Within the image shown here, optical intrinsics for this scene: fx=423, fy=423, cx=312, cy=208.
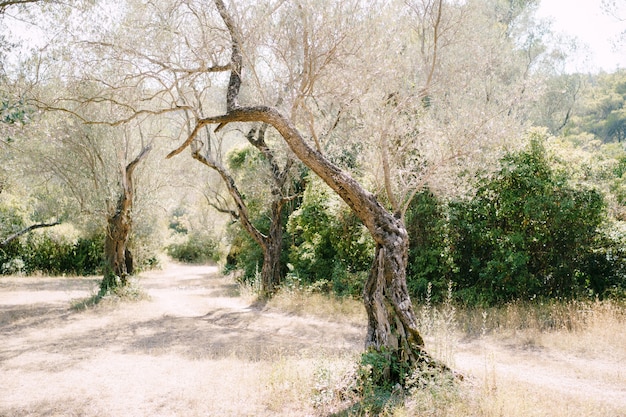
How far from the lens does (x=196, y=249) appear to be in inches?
1350

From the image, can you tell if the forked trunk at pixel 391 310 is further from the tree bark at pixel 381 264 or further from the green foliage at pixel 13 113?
the green foliage at pixel 13 113

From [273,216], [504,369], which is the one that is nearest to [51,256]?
[273,216]

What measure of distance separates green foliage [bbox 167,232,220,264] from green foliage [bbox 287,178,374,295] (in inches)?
769

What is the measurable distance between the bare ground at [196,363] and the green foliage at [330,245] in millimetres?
2234

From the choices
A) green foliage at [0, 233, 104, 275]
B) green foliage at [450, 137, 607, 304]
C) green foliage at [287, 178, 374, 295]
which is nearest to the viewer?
green foliage at [450, 137, 607, 304]

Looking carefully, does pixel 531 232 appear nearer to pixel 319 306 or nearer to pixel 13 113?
pixel 319 306

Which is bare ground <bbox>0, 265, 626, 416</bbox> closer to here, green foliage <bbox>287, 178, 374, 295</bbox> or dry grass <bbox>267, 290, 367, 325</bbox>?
dry grass <bbox>267, 290, 367, 325</bbox>

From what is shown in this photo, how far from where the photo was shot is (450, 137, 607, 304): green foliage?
31.7 feet

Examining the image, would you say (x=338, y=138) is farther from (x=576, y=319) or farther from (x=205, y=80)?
(x=576, y=319)

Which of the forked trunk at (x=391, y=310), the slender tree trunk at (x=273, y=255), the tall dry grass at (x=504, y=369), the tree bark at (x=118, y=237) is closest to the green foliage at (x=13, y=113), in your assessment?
the tall dry grass at (x=504, y=369)

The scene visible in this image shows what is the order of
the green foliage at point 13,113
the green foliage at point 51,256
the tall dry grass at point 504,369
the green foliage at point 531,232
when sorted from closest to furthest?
1. the green foliage at point 13,113
2. the tall dry grass at point 504,369
3. the green foliage at point 531,232
4. the green foliage at point 51,256

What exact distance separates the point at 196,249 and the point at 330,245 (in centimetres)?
2209

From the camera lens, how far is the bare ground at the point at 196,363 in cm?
534

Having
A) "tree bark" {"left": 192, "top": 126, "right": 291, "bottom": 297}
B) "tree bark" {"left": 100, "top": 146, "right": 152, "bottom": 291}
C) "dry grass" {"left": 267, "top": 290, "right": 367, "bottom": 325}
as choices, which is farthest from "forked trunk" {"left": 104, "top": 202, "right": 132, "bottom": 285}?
"dry grass" {"left": 267, "top": 290, "right": 367, "bottom": 325}
